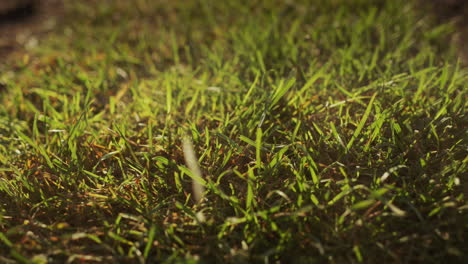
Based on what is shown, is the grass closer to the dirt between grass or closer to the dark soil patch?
the dark soil patch

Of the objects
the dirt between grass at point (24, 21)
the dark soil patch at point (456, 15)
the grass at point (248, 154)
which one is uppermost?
the dirt between grass at point (24, 21)

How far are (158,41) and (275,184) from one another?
1.60 m


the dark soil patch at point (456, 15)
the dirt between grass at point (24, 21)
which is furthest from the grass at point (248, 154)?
the dirt between grass at point (24, 21)

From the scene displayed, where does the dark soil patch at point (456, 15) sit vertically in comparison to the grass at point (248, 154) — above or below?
above

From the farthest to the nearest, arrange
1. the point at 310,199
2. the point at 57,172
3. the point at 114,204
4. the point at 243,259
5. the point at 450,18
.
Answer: the point at 450,18 < the point at 57,172 < the point at 114,204 < the point at 310,199 < the point at 243,259

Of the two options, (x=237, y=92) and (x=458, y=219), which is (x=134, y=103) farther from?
(x=458, y=219)

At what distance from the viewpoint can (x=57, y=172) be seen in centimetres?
147

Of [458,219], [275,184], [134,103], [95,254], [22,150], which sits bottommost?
[458,219]

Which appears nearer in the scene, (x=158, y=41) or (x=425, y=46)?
(x=425, y=46)

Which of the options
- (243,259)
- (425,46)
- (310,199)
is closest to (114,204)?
(243,259)

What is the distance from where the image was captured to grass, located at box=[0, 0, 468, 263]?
117cm

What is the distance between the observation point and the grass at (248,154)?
117cm

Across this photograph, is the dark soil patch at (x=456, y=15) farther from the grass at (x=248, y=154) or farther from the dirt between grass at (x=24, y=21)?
the dirt between grass at (x=24, y=21)

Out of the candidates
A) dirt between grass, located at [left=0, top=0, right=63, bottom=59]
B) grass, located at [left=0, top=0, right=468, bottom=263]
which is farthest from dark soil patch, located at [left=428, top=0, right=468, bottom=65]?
dirt between grass, located at [left=0, top=0, right=63, bottom=59]
